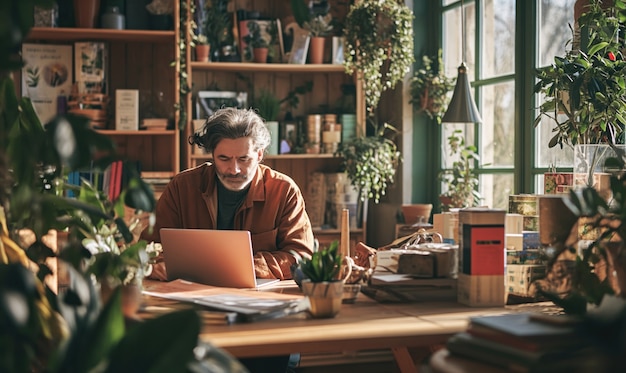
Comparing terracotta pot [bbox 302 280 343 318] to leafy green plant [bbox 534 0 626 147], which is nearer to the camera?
terracotta pot [bbox 302 280 343 318]

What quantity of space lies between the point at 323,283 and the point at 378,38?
123 inches

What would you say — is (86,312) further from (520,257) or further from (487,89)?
(487,89)

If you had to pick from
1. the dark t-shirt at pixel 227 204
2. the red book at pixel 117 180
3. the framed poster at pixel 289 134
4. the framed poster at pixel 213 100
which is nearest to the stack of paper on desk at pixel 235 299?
the dark t-shirt at pixel 227 204

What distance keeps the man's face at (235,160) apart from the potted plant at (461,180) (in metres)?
1.74

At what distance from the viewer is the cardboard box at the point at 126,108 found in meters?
5.25

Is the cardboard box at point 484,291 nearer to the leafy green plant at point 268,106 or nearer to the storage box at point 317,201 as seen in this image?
the storage box at point 317,201

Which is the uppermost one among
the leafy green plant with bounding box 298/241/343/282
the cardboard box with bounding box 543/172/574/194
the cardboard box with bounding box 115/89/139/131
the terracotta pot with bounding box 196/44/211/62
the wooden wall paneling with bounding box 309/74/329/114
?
the terracotta pot with bounding box 196/44/211/62

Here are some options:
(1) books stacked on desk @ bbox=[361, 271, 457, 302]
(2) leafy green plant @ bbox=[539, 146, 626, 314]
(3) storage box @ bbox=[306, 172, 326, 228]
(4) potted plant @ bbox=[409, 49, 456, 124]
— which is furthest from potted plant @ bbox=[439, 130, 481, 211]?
(2) leafy green plant @ bbox=[539, 146, 626, 314]

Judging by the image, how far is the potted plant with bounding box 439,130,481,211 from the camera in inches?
196

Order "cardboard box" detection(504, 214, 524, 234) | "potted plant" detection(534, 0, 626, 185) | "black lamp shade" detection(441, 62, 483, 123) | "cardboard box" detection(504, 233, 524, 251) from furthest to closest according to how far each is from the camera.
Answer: "black lamp shade" detection(441, 62, 483, 123) < "potted plant" detection(534, 0, 626, 185) < "cardboard box" detection(504, 214, 524, 234) < "cardboard box" detection(504, 233, 524, 251)

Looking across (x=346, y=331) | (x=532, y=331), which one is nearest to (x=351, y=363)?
(x=346, y=331)

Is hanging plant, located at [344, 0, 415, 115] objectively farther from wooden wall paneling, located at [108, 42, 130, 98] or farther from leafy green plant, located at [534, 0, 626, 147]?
leafy green plant, located at [534, 0, 626, 147]

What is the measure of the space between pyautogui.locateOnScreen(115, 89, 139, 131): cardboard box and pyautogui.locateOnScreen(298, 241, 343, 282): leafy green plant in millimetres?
3123

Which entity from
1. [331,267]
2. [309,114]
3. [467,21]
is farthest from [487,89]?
[331,267]
